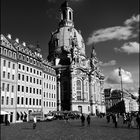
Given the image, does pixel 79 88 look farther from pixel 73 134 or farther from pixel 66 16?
pixel 73 134

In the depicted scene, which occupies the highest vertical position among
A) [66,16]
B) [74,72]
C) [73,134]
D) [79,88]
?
[66,16]

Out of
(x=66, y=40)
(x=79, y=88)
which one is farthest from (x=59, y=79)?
(x=66, y=40)

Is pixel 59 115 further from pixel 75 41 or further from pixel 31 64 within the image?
pixel 75 41

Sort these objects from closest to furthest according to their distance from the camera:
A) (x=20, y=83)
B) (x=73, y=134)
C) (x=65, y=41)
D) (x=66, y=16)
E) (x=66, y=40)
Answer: (x=73, y=134) < (x=20, y=83) < (x=65, y=41) < (x=66, y=40) < (x=66, y=16)

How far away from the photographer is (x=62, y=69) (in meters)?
113

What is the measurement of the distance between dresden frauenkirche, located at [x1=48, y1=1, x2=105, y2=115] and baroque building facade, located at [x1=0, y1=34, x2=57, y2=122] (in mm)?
20194

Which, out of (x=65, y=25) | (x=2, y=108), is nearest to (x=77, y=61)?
(x=65, y=25)

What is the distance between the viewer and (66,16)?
14238cm

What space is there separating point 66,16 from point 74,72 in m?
45.2

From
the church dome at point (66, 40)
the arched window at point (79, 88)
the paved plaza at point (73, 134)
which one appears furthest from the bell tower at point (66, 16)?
the paved plaza at point (73, 134)

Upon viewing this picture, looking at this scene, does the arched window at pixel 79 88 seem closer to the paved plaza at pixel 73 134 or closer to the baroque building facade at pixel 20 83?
the baroque building facade at pixel 20 83

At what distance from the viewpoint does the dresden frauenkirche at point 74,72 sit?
109250 mm

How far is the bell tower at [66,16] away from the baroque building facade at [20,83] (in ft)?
184

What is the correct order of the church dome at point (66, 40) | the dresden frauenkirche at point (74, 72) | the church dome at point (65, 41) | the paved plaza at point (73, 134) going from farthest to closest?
the church dome at point (66, 40), the church dome at point (65, 41), the dresden frauenkirche at point (74, 72), the paved plaza at point (73, 134)
